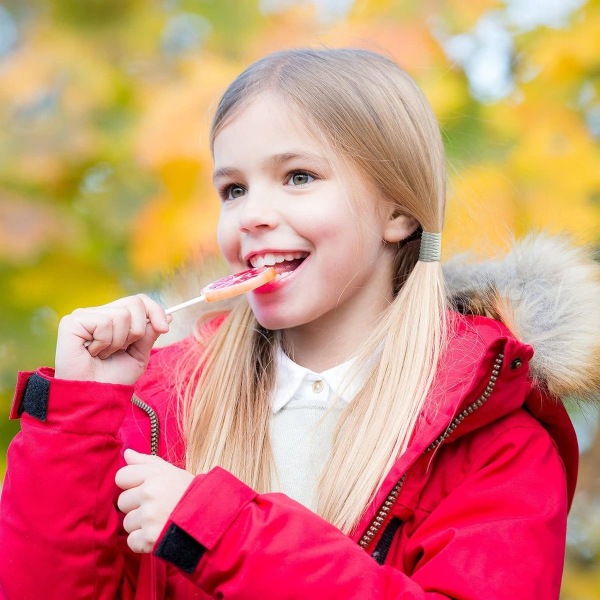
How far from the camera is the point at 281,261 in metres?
1.86

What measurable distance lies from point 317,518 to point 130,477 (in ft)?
1.07

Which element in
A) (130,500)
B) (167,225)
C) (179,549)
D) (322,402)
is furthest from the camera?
(167,225)

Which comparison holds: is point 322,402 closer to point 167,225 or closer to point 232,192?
point 232,192

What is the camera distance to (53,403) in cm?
163

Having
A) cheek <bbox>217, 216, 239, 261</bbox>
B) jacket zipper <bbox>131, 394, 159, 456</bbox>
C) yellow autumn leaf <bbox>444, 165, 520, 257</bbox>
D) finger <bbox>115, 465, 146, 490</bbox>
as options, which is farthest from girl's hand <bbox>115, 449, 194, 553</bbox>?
yellow autumn leaf <bbox>444, 165, 520, 257</bbox>

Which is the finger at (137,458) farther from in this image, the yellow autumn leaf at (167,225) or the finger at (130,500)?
the yellow autumn leaf at (167,225)

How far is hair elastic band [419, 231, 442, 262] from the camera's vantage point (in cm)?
197

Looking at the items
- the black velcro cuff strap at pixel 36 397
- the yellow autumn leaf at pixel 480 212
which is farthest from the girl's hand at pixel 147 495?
the yellow autumn leaf at pixel 480 212

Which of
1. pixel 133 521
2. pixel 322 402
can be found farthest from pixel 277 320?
pixel 133 521

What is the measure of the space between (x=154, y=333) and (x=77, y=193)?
1.40m

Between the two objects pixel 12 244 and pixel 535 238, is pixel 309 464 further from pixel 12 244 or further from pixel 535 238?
pixel 12 244

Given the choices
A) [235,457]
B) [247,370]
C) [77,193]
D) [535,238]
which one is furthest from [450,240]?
[77,193]

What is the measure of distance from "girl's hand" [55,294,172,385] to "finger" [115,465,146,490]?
0.21 m

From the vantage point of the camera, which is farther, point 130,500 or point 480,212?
point 480,212
